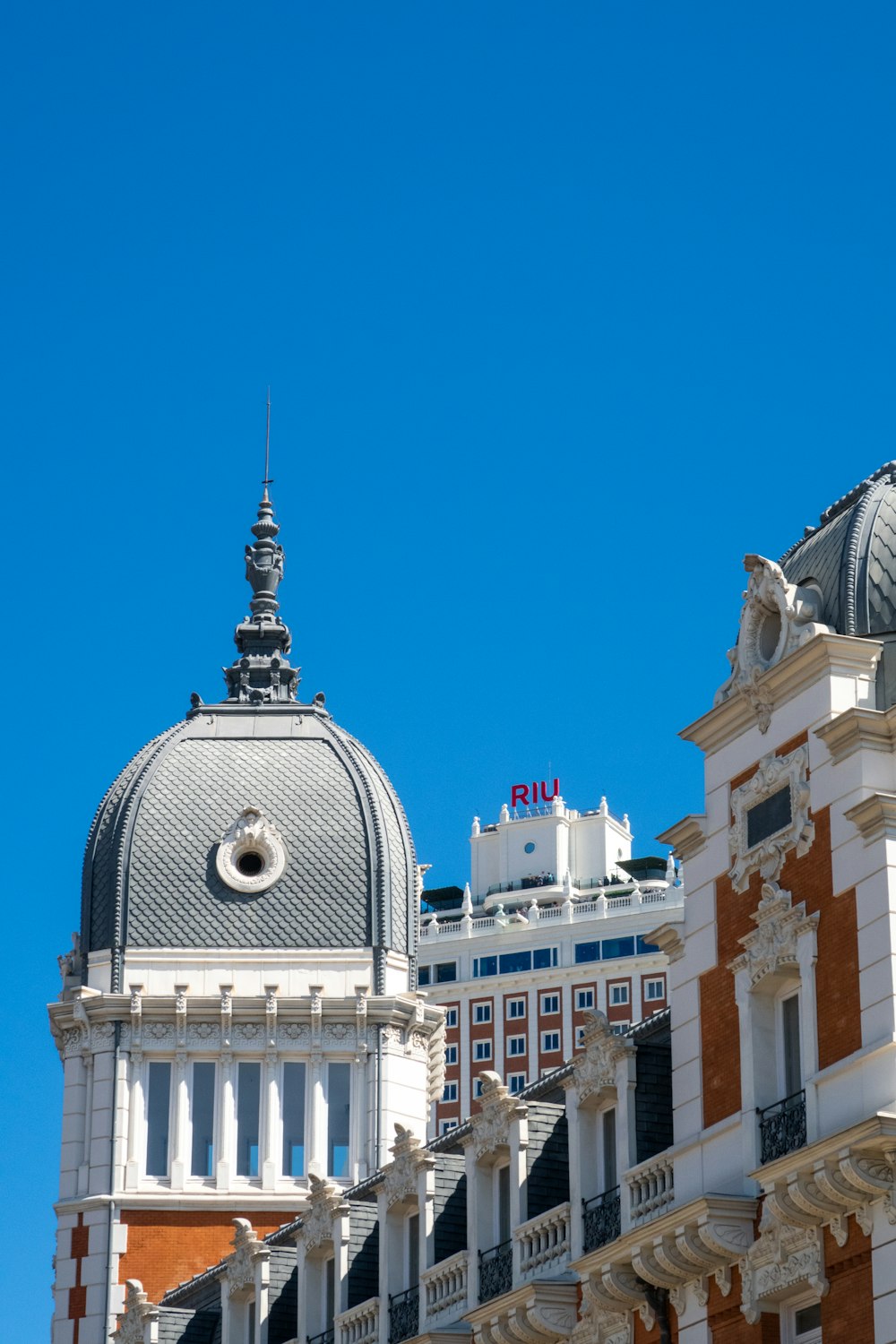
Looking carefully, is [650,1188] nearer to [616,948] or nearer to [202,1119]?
[202,1119]

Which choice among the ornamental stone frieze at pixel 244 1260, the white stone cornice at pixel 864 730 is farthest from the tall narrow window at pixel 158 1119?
the white stone cornice at pixel 864 730

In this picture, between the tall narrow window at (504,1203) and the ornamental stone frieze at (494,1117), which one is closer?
the ornamental stone frieze at (494,1117)

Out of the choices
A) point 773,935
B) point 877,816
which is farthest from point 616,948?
point 877,816

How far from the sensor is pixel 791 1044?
99.7 ft

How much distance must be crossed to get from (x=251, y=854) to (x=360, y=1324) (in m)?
16.4

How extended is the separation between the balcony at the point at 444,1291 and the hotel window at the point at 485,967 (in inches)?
4570

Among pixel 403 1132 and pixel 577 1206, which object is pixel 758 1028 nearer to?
pixel 577 1206

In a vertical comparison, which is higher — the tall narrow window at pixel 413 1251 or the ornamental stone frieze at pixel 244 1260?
the ornamental stone frieze at pixel 244 1260

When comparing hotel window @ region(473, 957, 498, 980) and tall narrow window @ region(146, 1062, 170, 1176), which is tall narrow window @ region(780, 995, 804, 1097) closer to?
tall narrow window @ region(146, 1062, 170, 1176)

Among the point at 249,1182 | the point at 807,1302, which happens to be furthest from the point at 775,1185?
the point at 249,1182

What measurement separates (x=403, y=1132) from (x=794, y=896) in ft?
36.4

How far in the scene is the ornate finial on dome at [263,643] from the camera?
57.8 meters

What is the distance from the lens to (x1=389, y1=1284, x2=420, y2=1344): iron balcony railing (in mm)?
37531

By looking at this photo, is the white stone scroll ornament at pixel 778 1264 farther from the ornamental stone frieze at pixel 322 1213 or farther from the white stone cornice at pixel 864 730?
the ornamental stone frieze at pixel 322 1213
